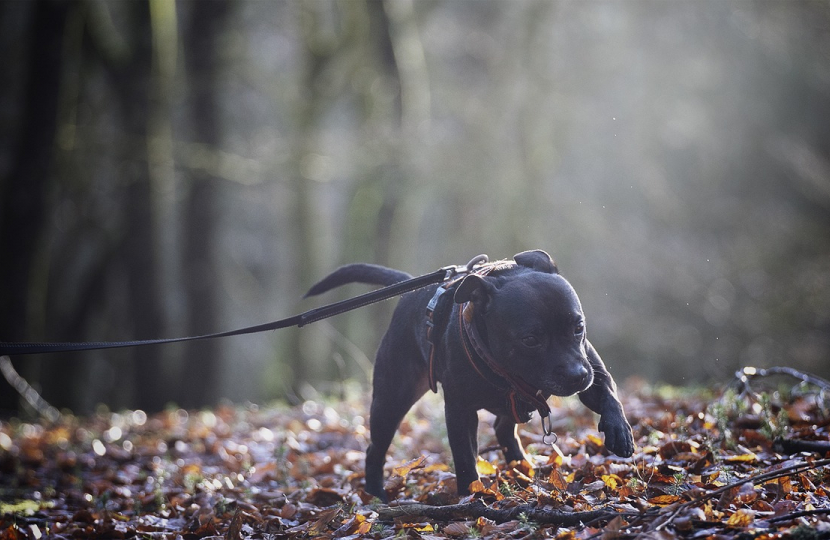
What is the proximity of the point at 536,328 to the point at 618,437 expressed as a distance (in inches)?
25.3

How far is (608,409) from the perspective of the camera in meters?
3.78

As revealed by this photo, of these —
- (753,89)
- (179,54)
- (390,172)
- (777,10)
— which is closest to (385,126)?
(390,172)

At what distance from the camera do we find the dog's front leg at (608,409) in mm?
3617

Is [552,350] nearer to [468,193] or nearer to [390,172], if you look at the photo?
[390,172]

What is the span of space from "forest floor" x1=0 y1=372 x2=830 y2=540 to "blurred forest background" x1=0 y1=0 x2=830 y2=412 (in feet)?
22.0

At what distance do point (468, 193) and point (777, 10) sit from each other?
21.9ft

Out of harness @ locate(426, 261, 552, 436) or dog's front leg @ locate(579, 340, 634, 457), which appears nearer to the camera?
dog's front leg @ locate(579, 340, 634, 457)

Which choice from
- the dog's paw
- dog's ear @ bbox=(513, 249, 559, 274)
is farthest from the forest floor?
dog's ear @ bbox=(513, 249, 559, 274)

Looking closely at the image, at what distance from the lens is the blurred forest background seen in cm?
1373

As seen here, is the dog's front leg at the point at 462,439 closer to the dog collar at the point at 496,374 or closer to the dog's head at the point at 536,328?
the dog collar at the point at 496,374

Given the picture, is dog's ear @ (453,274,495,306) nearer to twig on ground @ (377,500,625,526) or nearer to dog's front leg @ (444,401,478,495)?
dog's front leg @ (444,401,478,495)

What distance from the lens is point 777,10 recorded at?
14250 mm

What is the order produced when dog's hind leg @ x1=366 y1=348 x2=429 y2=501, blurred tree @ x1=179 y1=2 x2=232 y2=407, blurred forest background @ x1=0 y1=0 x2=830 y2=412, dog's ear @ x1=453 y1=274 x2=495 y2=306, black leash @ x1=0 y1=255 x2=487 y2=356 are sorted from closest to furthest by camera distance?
dog's ear @ x1=453 y1=274 x2=495 y2=306 → black leash @ x1=0 y1=255 x2=487 y2=356 → dog's hind leg @ x1=366 y1=348 x2=429 y2=501 → blurred forest background @ x1=0 y1=0 x2=830 y2=412 → blurred tree @ x1=179 y1=2 x2=232 y2=407

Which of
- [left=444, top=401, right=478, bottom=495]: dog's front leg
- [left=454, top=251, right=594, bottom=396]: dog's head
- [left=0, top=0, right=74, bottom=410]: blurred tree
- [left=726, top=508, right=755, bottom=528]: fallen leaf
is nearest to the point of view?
[left=726, top=508, right=755, bottom=528]: fallen leaf
